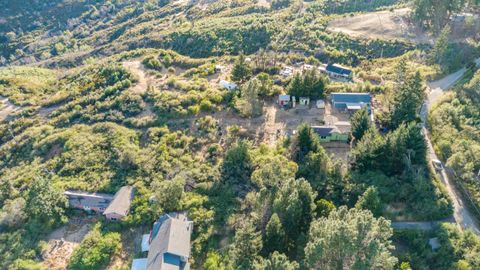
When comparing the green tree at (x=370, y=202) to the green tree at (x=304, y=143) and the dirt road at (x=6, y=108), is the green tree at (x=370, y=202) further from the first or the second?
the dirt road at (x=6, y=108)

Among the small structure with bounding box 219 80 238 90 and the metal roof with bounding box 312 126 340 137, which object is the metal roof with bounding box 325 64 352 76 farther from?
the metal roof with bounding box 312 126 340 137

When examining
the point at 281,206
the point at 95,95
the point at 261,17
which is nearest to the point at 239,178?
the point at 281,206

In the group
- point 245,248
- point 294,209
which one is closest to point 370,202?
point 294,209

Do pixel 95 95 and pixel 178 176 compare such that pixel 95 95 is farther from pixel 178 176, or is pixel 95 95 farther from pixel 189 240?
pixel 189 240

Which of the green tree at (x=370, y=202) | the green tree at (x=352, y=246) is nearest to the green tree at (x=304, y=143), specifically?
the green tree at (x=370, y=202)

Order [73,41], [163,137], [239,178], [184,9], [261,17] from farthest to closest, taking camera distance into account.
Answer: [73,41] → [184,9] → [261,17] → [163,137] → [239,178]
